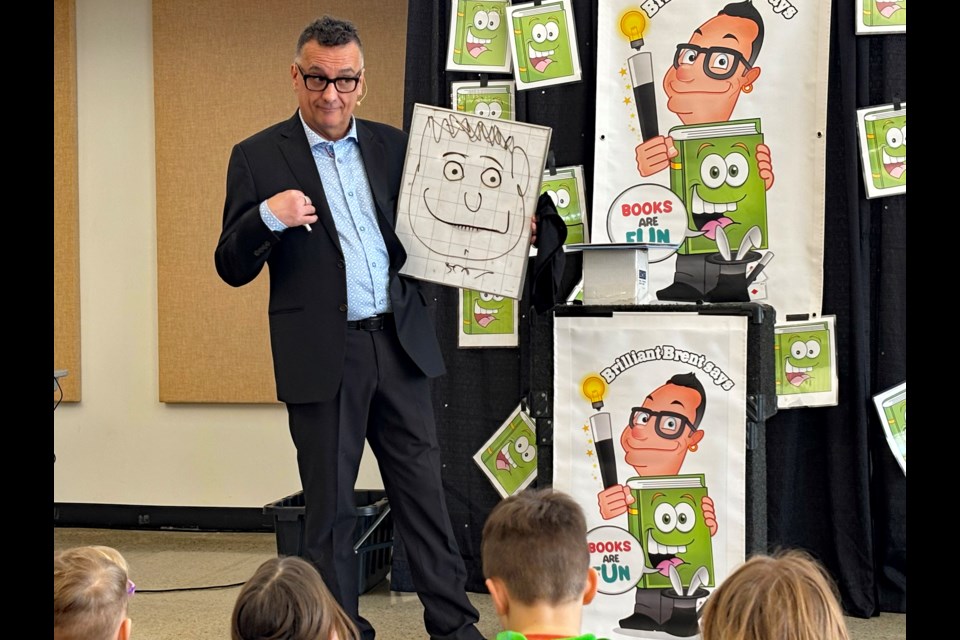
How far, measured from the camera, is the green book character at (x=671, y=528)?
107 inches

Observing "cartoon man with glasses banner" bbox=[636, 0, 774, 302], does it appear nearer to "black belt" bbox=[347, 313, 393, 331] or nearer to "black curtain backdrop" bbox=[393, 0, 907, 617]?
"black curtain backdrop" bbox=[393, 0, 907, 617]

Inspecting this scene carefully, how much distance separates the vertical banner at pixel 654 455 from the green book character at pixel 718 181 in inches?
26.0

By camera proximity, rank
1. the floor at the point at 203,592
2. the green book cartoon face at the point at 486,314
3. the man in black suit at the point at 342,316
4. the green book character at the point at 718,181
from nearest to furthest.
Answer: the man in black suit at the point at 342,316 → the floor at the point at 203,592 → the green book character at the point at 718,181 → the green book cartoon face at the point at 486,314

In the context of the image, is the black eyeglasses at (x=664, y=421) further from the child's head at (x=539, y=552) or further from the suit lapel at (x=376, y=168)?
the child's head at (x=539, y=552)

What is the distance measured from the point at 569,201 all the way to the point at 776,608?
2315mm

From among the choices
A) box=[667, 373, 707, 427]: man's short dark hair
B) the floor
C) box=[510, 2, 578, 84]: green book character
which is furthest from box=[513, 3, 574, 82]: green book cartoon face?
the floor

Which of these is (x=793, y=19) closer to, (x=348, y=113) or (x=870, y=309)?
Answer: (x=870, y=309)

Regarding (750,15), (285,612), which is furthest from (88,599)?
(750,15)

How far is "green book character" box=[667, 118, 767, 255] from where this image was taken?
326 cm

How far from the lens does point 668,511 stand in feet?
9.02

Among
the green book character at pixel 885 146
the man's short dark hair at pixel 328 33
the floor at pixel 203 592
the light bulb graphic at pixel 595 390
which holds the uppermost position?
the man's short dark hair at pixel 328 33

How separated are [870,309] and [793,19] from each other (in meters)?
0.98

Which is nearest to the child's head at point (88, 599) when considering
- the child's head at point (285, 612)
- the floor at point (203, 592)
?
the child's head at point (285, 612)

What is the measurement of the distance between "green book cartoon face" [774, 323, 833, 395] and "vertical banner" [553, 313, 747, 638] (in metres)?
0.63
